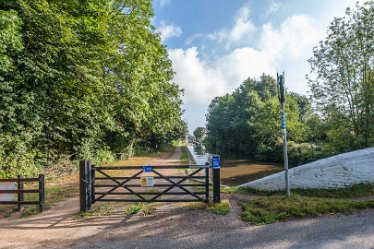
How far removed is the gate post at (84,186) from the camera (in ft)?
22.0

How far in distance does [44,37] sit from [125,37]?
395cm

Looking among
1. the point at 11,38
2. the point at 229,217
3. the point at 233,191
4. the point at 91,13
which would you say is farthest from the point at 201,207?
the point at 91,13

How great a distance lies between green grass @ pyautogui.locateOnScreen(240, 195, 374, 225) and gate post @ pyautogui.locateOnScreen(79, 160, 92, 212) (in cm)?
416

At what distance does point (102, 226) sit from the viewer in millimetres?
5742

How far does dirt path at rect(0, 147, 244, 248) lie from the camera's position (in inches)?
199

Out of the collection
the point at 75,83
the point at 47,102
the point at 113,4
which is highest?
the point at 113,4

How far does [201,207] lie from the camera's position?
253 inches

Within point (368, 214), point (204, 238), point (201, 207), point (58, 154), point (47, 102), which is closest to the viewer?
point (204, 238)

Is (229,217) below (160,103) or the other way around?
below

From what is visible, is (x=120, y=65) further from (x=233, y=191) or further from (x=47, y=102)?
(x=233, y=191)

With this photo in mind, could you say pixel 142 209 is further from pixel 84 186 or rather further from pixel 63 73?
pixel 63 73

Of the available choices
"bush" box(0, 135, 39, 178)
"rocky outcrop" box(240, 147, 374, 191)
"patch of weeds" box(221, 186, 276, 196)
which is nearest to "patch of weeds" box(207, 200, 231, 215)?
"patch of weeds" box(221, 186, 276, 196)

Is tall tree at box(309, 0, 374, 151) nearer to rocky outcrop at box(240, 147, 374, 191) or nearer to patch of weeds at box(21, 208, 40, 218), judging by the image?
rocky outcrop at box(240, 147, 374, 191)

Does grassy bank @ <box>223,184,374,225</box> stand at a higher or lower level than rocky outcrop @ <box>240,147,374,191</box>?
lower
